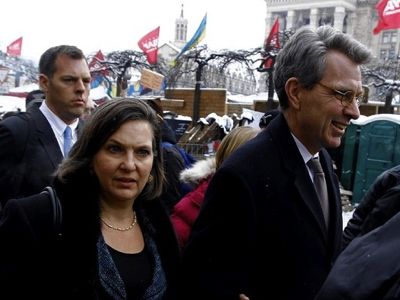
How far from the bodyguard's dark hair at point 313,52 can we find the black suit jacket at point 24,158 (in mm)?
1582

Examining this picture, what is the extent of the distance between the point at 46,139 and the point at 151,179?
1268 millimetres

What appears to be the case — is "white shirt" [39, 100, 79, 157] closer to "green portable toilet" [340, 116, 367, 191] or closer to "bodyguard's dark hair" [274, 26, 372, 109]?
"bodyguard's dark hair" [274, 26, 372, 109]

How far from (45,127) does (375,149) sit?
9194 millimetres

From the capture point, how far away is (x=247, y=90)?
39281mm

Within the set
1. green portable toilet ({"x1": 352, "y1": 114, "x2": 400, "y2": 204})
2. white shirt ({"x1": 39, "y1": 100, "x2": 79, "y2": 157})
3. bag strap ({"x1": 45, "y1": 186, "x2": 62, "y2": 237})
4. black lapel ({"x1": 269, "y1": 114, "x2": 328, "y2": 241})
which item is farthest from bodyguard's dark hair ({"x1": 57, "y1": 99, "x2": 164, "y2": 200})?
green portable toilet ({"x1": 352, "y1": 114, "x2": 400, "y2": 204})

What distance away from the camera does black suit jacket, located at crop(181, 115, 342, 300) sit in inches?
78.4

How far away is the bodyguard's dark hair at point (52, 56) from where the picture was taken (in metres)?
3.78

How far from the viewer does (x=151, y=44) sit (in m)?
21.4

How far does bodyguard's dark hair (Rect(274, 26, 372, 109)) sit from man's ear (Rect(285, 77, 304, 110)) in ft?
0.08

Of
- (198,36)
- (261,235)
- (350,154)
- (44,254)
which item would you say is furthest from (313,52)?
(198,36)

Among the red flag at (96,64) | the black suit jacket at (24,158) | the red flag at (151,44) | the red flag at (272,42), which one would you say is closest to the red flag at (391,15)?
the red flag at (272,42)

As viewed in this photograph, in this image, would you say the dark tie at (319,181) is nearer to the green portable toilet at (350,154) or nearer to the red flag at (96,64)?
the green portable toilet at (350,154)

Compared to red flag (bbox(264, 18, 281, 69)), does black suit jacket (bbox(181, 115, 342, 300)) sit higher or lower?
lower

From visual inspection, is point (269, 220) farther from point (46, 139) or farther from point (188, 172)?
point (46, 139)
